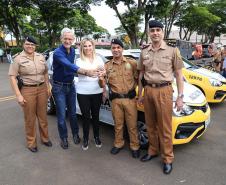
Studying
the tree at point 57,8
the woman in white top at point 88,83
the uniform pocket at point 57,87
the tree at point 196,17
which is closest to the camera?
the woman in white top at point 88,83

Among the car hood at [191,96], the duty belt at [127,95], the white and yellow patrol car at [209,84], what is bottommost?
the white and yellow patrol car at [209,84]

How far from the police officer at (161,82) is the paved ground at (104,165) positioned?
28cm

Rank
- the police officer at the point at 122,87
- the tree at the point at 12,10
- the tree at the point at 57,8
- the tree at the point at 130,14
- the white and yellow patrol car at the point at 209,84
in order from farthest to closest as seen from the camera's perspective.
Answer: the tree at the point at 57,8
the tree at the point at 12,10
the tree at the point at 130,14
the white and yellow patrol car at the point at 209,84
the police officer at the point at 122,87

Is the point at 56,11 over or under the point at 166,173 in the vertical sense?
over

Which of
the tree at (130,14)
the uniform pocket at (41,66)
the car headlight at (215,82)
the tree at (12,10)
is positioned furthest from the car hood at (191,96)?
the tree at (12,10)

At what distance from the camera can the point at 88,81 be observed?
4.14m

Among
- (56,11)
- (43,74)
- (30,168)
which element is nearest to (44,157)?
(30,168)

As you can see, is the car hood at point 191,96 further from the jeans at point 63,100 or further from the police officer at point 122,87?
the jeans at point 63,100

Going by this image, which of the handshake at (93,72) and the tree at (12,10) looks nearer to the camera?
the handshake at (93,72)

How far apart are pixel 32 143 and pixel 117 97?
66.2 inches

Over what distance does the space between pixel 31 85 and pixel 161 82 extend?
6.69 ft

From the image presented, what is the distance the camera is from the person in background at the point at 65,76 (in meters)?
4.02

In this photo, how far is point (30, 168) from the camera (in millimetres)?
3967

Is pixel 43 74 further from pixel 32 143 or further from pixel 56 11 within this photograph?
pixel 56 11
